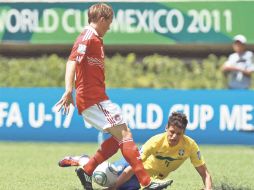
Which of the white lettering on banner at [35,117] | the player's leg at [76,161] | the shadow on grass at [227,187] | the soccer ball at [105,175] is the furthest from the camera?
the white lettering on banner at [35,117]

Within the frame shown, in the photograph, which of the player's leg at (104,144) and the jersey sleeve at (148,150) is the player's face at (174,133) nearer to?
the jersey sleeve at (148,150)

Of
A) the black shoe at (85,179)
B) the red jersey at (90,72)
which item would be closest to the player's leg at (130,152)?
the red jersey at (90,72)

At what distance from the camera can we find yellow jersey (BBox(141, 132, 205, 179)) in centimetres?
828

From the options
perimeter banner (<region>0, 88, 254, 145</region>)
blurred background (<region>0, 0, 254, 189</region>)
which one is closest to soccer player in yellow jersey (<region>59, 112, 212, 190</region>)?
perimeter banner (<region>0, 88, 254, 145</region>)

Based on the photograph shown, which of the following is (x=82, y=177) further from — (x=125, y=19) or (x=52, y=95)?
(x=125, y=19)

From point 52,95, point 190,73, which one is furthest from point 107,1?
point 52,95

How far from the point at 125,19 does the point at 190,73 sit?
1.70 m

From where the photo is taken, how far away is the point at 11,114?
14.1 meters

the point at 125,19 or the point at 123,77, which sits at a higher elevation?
the point at 125,19

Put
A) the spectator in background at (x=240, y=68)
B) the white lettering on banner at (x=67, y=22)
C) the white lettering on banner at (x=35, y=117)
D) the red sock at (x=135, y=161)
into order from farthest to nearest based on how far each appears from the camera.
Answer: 1. the white lettering on banner at (x=67, y=22)
2. the spectator in background at (x=240, y=68)
3. the white lettering on banner at (x=35, y=117)
4. the red sock at (x=135, y=161)

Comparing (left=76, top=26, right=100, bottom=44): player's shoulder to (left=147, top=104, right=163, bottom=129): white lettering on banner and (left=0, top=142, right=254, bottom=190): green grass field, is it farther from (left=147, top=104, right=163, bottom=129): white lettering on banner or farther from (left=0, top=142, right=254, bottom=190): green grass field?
(left=147, top=104, right=163, bottom=129): white lettering on banner

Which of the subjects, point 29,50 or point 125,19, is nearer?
point 125,19

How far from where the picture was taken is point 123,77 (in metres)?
17.6

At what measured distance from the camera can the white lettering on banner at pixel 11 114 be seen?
46.0ft
